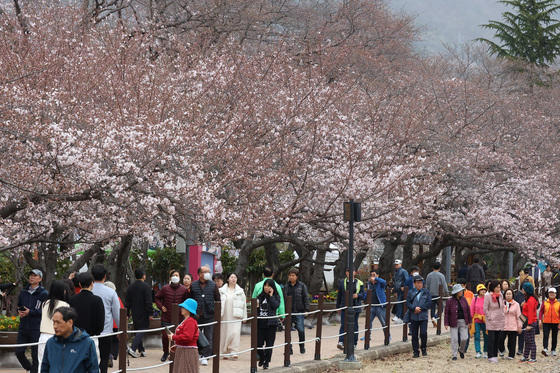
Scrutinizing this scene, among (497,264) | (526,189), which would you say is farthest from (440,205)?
(497,264)

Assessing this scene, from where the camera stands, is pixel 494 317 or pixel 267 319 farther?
pixel 494 317

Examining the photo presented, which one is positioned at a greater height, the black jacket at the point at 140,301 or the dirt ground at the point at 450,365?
the black jacket at the point at 140,301

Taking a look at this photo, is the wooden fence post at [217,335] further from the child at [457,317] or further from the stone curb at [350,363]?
the child at [457,317]

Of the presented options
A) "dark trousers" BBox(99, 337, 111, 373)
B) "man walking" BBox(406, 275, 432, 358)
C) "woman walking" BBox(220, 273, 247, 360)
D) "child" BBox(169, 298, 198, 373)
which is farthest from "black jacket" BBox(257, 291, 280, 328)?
"dark trousers" BBox(99, 337, 111, 373)

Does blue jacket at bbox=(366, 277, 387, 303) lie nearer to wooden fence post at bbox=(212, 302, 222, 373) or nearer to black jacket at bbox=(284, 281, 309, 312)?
black jacket at bbox=(284, 281, 309, 312)

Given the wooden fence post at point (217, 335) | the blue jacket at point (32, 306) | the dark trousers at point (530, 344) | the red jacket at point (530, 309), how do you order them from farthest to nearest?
the red jacket at point (530, 309), the dark trousers at point (530, 344), the wooden fence post at point (217, 335), the blue jacket at point (32, 306)

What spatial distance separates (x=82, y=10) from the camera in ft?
74.9

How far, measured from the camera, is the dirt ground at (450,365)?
15820 mm

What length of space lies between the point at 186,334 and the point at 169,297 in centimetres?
394

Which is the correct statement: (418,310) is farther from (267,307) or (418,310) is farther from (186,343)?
(186,343)

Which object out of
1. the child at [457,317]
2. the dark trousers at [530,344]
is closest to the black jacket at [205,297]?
the child at [457,317]

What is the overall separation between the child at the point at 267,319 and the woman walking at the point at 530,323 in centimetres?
626

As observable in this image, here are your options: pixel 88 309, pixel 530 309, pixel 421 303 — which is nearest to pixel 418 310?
Answer: pixel 421 303

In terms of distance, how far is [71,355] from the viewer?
282 inches
